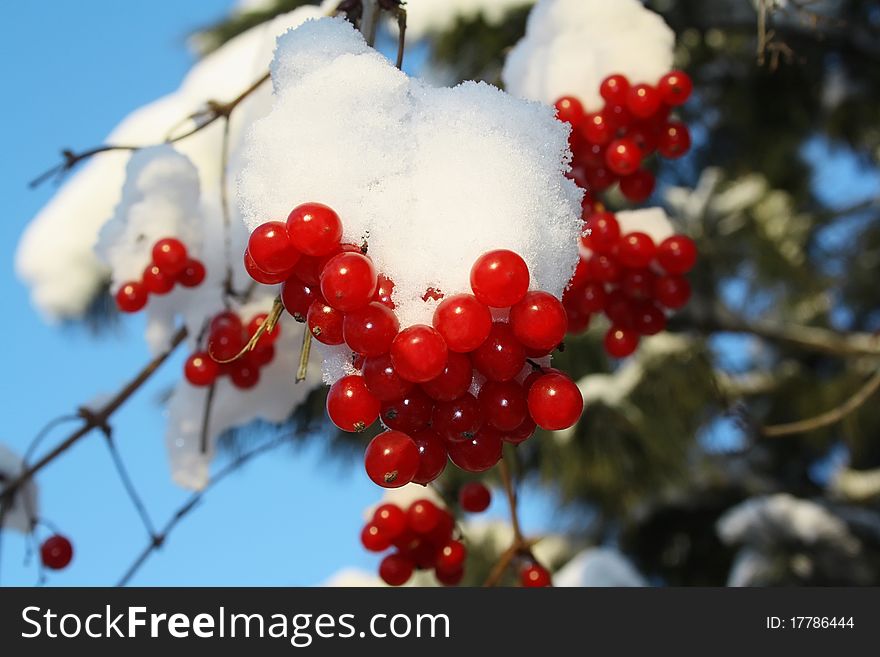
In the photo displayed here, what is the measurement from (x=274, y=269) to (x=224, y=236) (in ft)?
2.20

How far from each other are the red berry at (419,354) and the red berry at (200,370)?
2.02 ft

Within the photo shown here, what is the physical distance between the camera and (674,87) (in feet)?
3.75

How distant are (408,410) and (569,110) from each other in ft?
2.06

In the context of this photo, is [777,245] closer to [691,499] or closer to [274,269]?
[691,499]

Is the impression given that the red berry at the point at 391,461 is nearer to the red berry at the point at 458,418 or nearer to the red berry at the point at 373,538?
the red berry at the point at 458,418

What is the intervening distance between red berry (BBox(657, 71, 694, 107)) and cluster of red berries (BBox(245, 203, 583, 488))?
0.63m

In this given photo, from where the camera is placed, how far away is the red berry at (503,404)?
62 cm

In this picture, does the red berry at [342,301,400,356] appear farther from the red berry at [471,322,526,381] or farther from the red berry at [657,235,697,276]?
the red berry at [657,235,697,276]

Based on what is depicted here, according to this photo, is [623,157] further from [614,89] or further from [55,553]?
[55,553]

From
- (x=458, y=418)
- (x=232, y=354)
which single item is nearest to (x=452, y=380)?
(x=458, y=418)

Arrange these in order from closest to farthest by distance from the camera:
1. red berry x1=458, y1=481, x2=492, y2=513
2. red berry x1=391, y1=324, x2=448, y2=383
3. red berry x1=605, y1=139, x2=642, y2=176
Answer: red berry x1=391, y1=324, x2=448, y2=383 < red berry x1=605, y1=139, x2=642, y2=176 < red berry x1=458, y1=481, x2=492, y2=513

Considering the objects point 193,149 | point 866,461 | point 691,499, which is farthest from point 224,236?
point 866,461

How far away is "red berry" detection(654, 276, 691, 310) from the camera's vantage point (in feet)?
3.85

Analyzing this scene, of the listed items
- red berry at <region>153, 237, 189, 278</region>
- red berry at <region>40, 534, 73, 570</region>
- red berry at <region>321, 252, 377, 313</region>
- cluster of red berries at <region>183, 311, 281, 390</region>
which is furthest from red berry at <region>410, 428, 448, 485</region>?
red berry at <region>40, 534, 73, 570</region>
